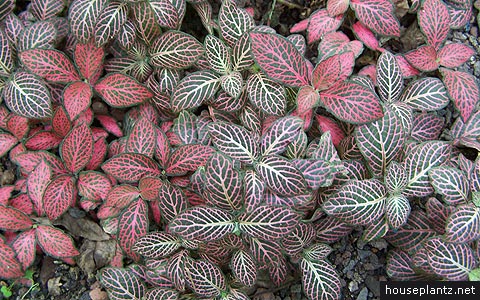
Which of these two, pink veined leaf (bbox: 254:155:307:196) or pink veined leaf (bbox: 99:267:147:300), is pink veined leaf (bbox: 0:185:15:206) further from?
pink veined leaf (bbox: 254:155:307:196)

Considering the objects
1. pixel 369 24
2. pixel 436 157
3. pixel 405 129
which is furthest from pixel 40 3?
pixel 436 157

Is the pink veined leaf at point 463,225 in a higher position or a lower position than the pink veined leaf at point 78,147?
lower

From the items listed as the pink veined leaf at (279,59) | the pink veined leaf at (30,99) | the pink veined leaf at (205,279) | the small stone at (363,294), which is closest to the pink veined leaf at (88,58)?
the pink veined leaf at (30,99)

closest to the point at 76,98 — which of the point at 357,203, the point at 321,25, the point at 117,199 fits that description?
the point at 117,199

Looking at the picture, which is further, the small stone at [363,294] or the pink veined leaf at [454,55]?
the pink veined leaf at [454,55]

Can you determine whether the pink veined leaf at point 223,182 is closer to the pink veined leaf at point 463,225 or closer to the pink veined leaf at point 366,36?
the pink veined leaf at point 463,225

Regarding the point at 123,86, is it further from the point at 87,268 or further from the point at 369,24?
the point at 369,24
